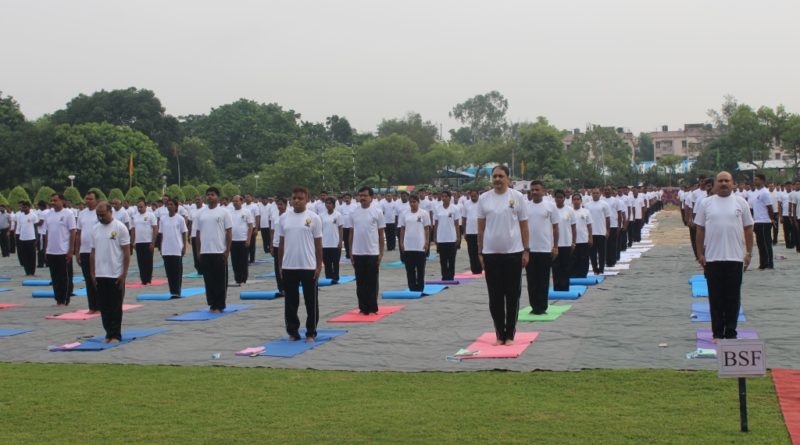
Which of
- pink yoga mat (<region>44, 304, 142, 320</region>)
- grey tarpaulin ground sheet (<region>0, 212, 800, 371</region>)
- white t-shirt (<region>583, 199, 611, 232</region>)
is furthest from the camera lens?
white t-shirt (<region>583, 199, 611, 232</region>)

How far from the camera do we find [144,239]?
21.7 metres

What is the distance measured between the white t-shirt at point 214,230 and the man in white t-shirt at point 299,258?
3666mm

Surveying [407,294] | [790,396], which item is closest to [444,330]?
[407,294]

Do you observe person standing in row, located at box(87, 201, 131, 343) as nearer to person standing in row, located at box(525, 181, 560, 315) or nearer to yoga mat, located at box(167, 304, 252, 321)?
yoga mat, located at box(167, 304, 252, 321)

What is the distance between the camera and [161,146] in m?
86.9

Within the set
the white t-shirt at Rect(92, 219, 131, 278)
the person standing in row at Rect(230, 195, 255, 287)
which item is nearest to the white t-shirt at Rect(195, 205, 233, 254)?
the white t-shirt at Rect(92, 219, 131, 278)

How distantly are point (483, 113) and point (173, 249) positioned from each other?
134639mm

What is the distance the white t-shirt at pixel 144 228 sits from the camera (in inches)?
847

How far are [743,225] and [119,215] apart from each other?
21.4m

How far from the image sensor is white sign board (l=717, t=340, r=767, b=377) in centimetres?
650

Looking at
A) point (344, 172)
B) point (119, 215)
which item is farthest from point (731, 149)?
point (119, 215)

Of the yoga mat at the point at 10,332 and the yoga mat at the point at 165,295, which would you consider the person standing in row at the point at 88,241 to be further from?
the yoga mat at the point at 165,295

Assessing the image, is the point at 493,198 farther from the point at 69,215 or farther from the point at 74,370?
the point at 69,215

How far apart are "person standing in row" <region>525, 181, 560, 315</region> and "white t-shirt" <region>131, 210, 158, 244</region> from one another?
10.4 metres
